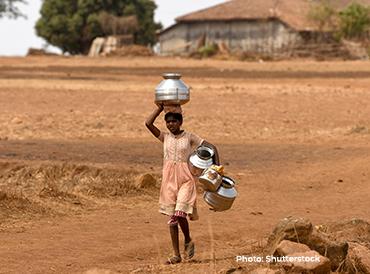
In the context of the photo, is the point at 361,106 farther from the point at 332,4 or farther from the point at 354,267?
the point at 332,4

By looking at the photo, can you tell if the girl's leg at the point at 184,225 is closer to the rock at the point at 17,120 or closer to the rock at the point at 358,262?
the rock at the point at 358,262

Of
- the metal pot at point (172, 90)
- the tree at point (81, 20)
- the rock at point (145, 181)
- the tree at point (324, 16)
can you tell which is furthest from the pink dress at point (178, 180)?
the tree at point (81, 20)

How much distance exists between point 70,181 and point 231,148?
442cm

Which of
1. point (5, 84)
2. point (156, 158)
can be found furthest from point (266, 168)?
point (5, 84)

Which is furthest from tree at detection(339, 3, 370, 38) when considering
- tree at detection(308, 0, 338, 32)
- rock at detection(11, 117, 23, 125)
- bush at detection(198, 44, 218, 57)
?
rock at detection(11, 117, 23, 125)

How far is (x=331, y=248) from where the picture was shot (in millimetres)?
7242

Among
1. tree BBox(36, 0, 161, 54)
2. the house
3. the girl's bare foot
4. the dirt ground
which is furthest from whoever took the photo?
tree BBox(36, 0, 161, 54)

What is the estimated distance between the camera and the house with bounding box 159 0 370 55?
5275cm

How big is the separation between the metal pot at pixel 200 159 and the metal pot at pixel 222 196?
0.17 m

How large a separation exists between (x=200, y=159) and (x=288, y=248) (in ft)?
2.79

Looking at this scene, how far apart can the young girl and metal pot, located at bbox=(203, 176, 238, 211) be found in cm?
25

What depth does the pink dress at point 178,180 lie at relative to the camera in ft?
24.2

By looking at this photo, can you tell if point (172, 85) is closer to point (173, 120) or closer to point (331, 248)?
point (173, 120)

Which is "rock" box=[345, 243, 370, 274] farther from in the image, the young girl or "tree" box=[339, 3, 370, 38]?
"tree" box=[339, 3, 370, 38]
